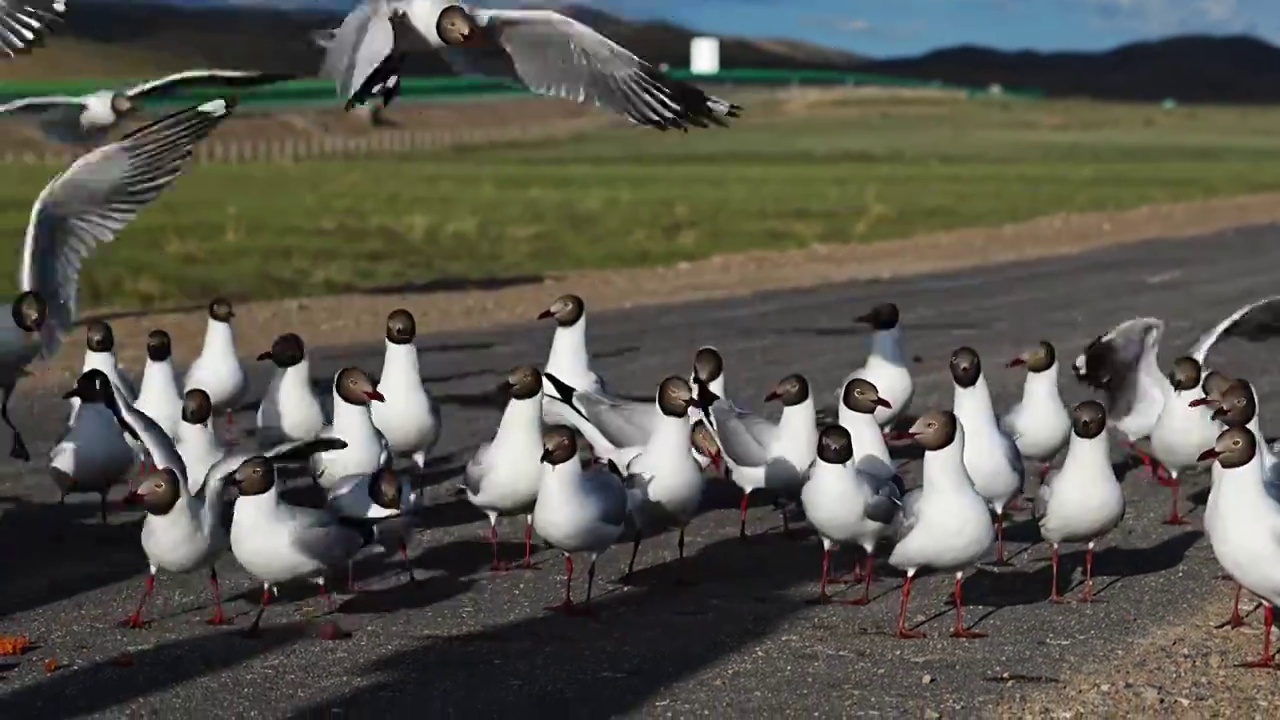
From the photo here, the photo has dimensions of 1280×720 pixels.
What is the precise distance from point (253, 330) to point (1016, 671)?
13.1m

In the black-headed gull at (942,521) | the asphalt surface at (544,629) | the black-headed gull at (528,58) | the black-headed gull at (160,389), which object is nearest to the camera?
the asphalt surface at (544,629)

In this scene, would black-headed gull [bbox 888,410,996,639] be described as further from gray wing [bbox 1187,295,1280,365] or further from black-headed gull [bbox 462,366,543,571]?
gray wing [bbox 1187,295,1280,365]

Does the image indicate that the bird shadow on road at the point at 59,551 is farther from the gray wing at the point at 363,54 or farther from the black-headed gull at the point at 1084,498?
the black-headed gull at the point at 1084,498

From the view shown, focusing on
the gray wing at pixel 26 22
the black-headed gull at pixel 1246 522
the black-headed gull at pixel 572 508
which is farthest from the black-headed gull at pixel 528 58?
the black-headed gull at pixel 1246 522

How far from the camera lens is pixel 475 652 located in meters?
8.89

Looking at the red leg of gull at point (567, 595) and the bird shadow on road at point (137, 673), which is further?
the red leg of gull at point (567, 595)

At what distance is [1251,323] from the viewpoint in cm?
1256

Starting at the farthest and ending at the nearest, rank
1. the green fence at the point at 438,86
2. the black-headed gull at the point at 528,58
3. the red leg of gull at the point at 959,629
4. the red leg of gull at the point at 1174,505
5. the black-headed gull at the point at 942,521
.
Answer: the green fence at the point at 438,86, the red leg of gull at the point at 1174,505, the black-headed gull at the point at 528,58, the black-headed gull at the point at 942,521, the red leg of gull at the point at 959,629

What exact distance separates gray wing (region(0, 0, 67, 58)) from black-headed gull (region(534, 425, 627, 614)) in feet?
9.72

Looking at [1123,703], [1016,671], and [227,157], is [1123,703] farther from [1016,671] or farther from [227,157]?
[227,157]

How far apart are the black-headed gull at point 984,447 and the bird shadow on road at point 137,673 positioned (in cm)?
341

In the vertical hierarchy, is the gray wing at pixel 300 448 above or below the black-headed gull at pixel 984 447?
above

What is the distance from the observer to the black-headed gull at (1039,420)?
1204 cm

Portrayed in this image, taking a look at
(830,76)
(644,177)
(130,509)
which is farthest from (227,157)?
(830,76)
